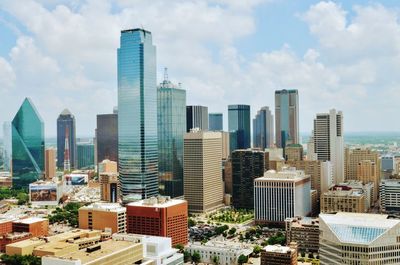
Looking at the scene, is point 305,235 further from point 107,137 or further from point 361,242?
point 107,137

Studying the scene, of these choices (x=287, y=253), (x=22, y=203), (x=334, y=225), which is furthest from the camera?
(x=22, y=203)

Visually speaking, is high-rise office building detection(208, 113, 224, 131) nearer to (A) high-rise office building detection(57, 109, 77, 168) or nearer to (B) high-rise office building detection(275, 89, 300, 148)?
(B) high-rise office building detection(275, 89, 300, 148)

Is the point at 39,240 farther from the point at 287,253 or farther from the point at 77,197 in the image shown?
the point at 77,197

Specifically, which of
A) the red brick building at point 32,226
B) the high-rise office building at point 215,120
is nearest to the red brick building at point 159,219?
the red brick building at point 32,226

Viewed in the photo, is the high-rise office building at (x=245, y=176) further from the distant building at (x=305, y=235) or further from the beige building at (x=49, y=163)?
the beige building at (x=49, y=163)

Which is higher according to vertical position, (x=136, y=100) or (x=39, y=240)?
(x=136, y=100)

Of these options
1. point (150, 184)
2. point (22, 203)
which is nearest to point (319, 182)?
point (150, 184)
